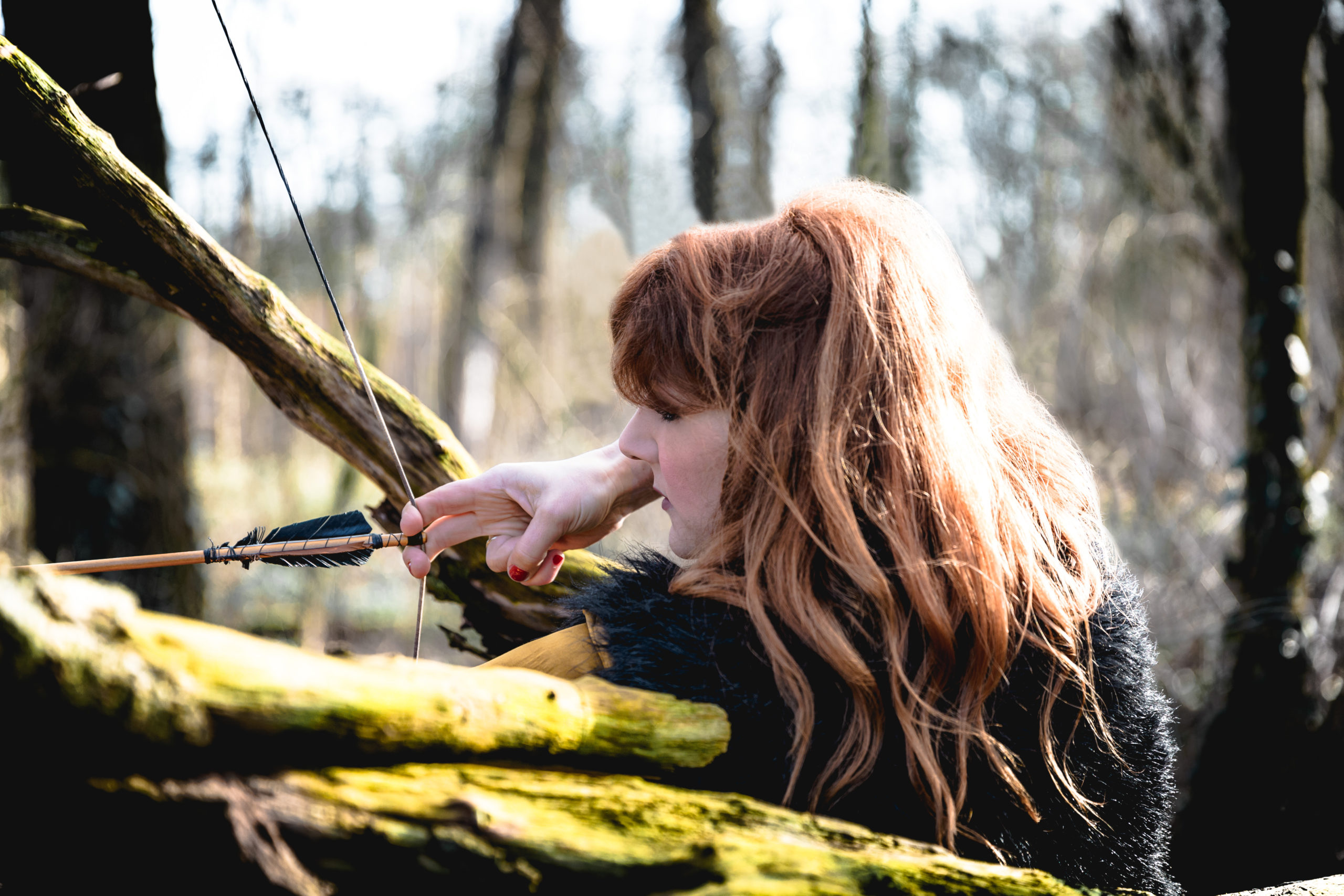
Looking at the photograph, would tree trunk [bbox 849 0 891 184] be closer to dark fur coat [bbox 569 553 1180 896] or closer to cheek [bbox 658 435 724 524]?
cheek [bbox 658 435 724 524]

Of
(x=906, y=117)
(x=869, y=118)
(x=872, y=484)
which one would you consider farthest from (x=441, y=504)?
(x=906, y=117)

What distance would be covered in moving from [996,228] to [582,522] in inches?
221

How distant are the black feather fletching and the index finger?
0.09 meters

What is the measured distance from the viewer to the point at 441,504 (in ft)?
6.37

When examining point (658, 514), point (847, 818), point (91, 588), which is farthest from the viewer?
point (658, 514)

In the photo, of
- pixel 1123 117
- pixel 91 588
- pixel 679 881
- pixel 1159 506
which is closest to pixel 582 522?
pixel 679 881

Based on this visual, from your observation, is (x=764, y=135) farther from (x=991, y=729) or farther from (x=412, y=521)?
(x=991, y=729)

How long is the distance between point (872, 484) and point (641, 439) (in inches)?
18.2

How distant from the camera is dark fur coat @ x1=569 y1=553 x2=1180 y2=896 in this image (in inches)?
48.6

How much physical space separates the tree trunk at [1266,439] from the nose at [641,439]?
2883mm

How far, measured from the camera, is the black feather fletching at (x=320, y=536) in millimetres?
1767

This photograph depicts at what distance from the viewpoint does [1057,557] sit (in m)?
1.46

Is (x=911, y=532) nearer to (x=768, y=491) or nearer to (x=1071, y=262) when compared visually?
(x=768, y=491)

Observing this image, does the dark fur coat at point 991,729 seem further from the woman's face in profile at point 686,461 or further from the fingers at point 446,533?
the fingers at point 446,533
